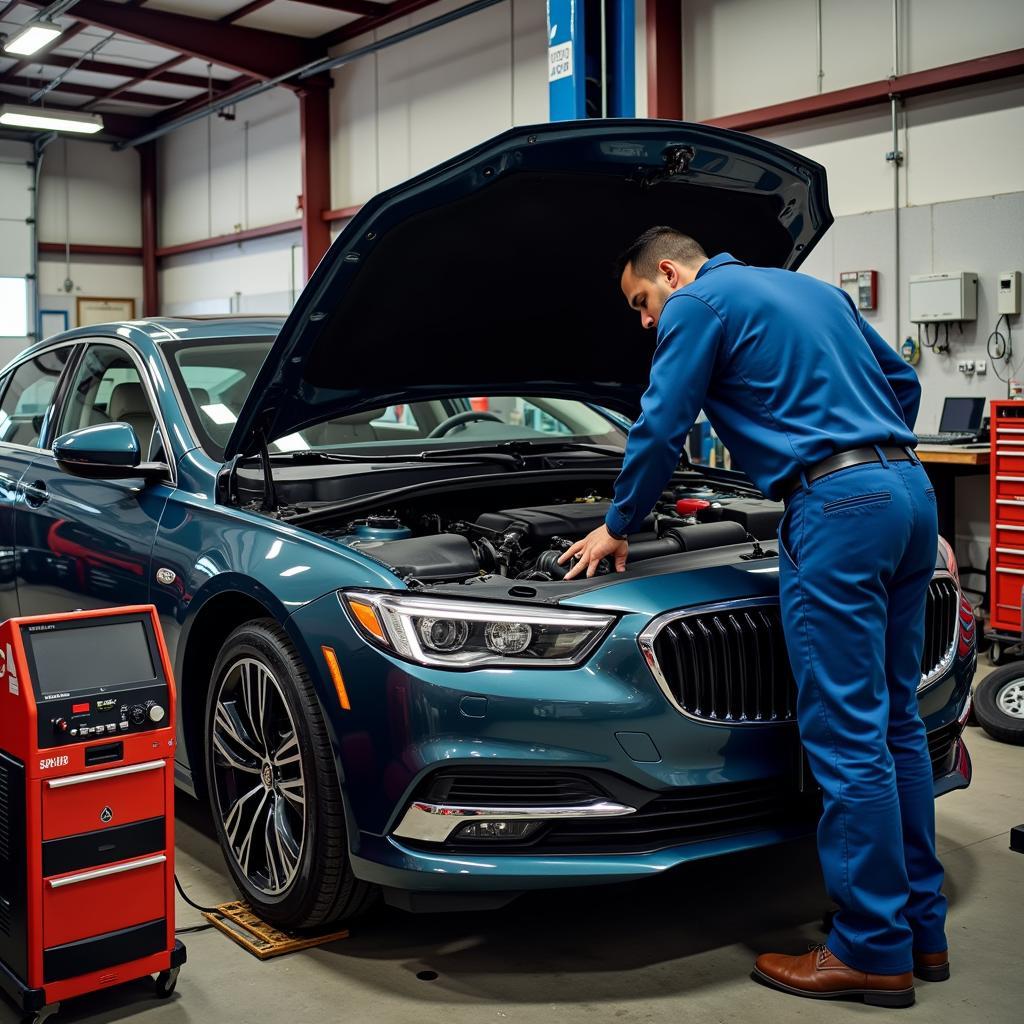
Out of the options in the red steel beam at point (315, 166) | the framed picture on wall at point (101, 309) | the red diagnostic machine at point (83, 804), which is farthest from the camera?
the framed picture on wall at point (101, 309)

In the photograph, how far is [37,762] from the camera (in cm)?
219

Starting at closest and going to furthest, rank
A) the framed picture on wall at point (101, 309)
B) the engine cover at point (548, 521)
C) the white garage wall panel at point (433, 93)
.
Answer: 1. the engine cover at point (548, 521)
2. the white garage wall panel at point (433, 93)
3. the framed picture on wall at point (101, 309)

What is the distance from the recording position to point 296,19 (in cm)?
1273

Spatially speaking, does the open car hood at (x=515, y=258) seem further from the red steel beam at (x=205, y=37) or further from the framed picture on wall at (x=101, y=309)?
the framed picture on wall at (x=101, y=309)

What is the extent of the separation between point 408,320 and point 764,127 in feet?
19.9

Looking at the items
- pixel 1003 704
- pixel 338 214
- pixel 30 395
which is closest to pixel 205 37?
pixel 338 214

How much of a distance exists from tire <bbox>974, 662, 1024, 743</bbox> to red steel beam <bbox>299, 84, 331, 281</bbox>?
10371mm

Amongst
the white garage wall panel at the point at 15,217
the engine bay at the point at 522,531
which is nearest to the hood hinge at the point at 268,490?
the engine bay at the point at 522,531

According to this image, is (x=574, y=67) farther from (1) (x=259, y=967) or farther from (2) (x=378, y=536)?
(1) (x=259, y=967)

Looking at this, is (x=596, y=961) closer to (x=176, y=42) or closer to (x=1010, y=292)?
(x=1010, y=292)

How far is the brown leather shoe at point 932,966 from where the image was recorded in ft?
8.05

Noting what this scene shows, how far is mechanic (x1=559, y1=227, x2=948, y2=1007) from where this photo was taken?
7.62ft

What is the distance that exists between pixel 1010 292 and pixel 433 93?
6.85 m

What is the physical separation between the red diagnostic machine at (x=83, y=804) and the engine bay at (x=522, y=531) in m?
0.55
